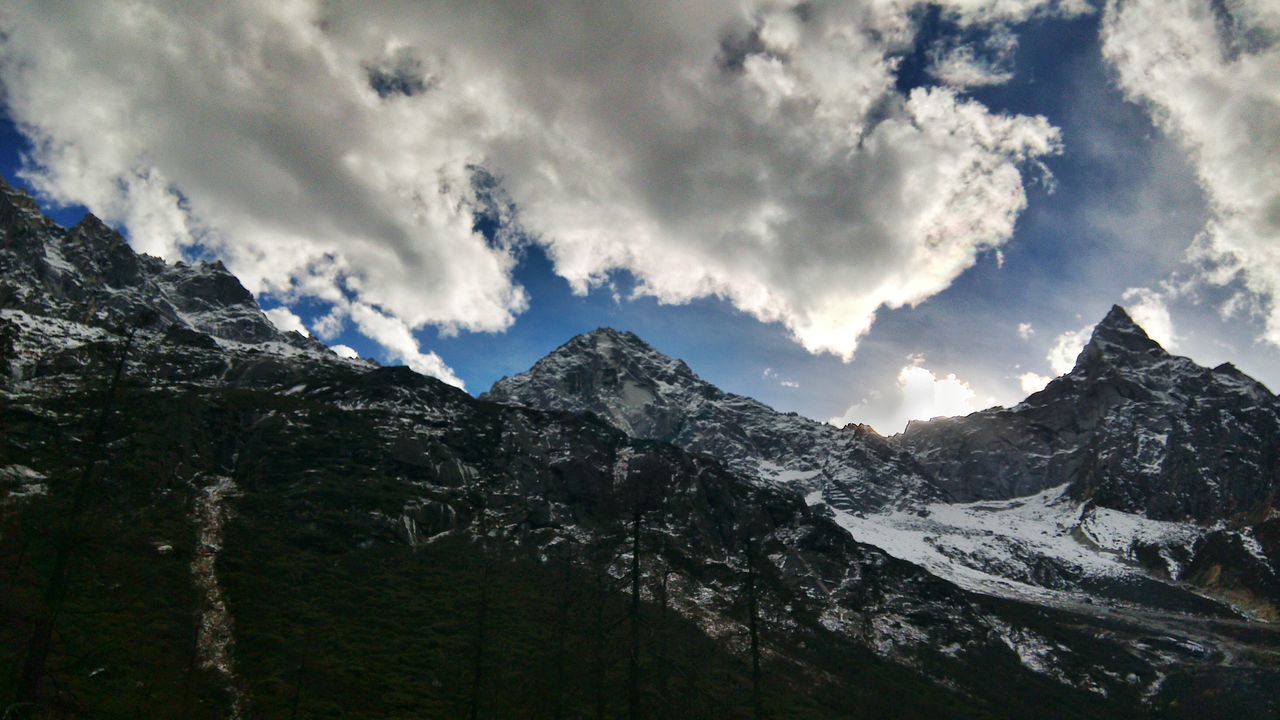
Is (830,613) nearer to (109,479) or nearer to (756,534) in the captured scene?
(756,534)

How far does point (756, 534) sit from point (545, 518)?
60.6 meters

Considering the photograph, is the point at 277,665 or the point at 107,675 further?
the point at 277,665

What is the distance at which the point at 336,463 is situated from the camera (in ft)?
486

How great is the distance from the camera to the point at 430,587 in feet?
351

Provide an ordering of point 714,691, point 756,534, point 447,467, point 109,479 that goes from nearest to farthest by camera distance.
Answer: point 714,691 < point 109,479 < point 447,467 < point 756,534

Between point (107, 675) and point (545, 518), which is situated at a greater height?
point (545, 518)

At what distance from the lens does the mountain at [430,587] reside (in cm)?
5825

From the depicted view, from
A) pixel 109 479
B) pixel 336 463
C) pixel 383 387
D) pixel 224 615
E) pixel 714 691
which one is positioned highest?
pixel 383 387

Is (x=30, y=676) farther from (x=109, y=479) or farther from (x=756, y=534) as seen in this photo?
(x=756, y=534)

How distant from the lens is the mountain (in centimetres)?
5825

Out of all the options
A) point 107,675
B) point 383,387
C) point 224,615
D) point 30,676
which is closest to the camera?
point 30,676

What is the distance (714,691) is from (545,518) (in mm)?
70533

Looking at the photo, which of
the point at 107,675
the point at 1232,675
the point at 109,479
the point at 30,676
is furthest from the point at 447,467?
the point at 1232,675

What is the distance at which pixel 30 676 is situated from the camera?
1000 inches
